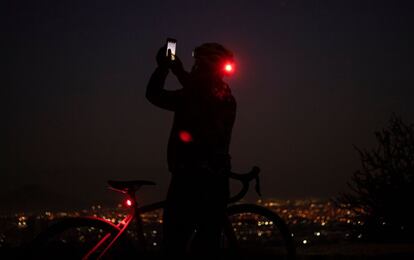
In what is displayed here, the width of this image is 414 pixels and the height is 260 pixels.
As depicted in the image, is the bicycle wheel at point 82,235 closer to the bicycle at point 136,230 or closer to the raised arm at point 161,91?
the bicycle at point 136,230

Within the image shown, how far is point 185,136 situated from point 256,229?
1.30 metres

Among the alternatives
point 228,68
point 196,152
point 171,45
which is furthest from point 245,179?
point 171,45

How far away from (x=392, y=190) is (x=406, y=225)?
85 centimetres

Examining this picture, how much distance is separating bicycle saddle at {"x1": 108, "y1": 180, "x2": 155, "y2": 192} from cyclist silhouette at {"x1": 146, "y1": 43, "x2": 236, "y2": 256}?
33 centimetres

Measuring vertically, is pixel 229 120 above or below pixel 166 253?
above

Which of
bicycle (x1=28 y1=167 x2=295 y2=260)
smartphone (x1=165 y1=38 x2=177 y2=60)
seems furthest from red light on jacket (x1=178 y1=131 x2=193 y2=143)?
smartphone (x1=165 y1=38 x2=177 y2=60)

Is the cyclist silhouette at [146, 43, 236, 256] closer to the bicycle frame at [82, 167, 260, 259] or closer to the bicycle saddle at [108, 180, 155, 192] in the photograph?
the bicycle frame at [82, 167, 260, 259]

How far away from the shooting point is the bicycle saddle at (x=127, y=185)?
15.5ft

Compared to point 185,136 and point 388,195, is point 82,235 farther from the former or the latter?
point 388,195

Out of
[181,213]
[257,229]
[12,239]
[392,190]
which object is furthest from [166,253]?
[392,190]

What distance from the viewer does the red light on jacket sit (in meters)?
4.47

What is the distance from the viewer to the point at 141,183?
476cm

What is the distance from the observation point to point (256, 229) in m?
5.17

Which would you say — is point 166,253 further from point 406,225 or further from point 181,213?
point 406,225
